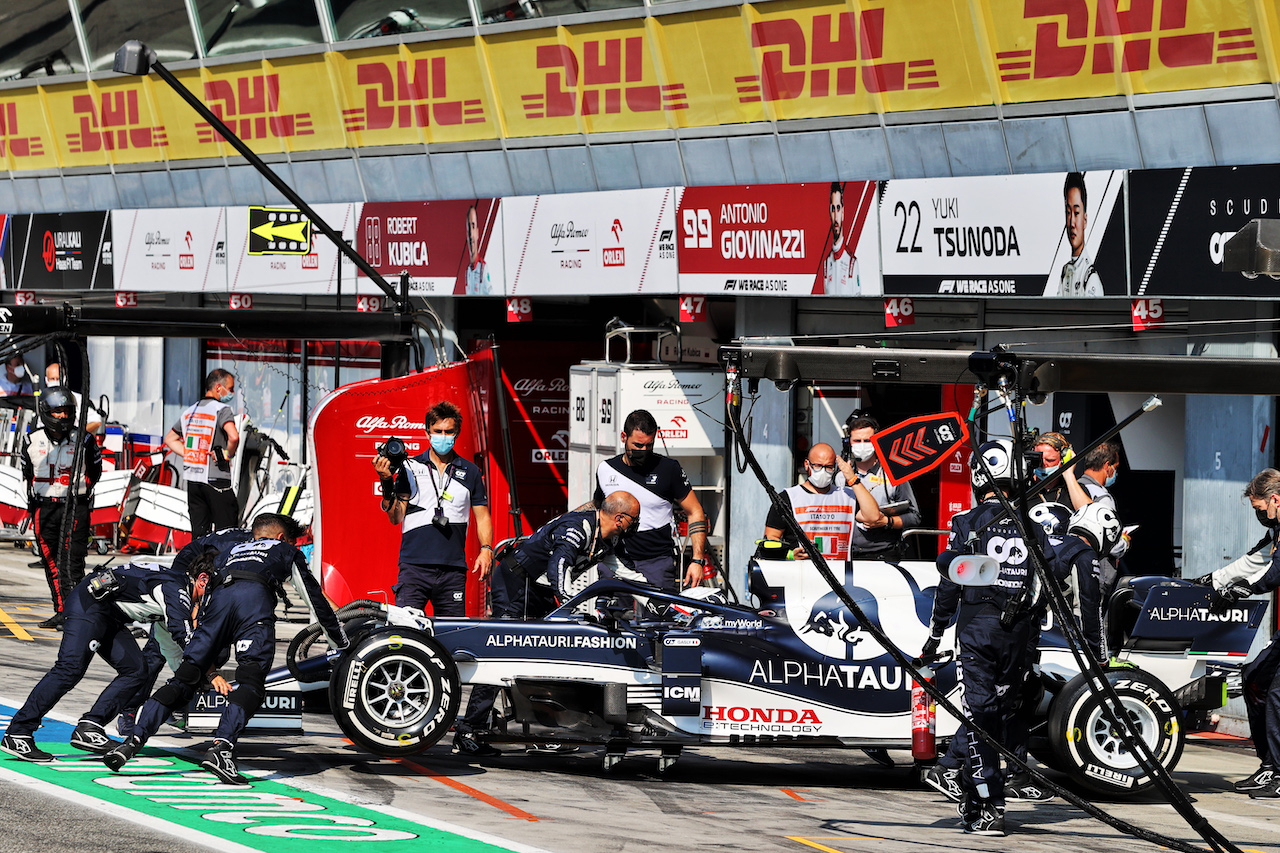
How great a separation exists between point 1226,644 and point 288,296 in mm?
15021

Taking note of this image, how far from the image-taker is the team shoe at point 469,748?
10320mm

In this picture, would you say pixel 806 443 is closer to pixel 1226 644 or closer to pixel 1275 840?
pixel 1226 644

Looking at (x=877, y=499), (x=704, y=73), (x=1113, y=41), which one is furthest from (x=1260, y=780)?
(x=704, y=73)

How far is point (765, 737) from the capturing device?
9.59 m

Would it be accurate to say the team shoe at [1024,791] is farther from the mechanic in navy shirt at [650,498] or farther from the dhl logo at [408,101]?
the dhl logo at [408,101]

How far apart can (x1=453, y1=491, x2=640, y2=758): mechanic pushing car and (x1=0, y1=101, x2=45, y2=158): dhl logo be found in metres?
18.4

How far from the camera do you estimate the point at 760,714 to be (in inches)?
378

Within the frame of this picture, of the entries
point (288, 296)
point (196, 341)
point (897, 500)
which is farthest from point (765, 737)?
point (196, 341)

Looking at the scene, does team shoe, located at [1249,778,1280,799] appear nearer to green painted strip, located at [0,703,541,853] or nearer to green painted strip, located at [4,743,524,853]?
green painted strip, located at [0,703,541,853]

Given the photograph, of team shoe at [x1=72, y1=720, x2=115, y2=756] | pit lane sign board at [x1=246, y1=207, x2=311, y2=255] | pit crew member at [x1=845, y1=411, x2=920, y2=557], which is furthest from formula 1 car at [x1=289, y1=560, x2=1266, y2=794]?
pit lane sign board at [x1=246, y1=207, x2=311, y2=255]

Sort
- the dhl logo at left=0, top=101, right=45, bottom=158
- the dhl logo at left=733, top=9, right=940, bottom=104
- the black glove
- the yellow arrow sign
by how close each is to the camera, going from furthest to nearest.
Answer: the dhl logo at left=0, top=101, right=45, bottom=158, the yellow arrow sign, the dhl logo at left=733, top=9, right=940, bottom=104, the black glove

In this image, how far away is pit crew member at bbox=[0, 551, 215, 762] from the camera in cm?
957

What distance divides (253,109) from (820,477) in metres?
12.4

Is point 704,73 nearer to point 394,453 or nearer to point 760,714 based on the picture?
point 394,453
